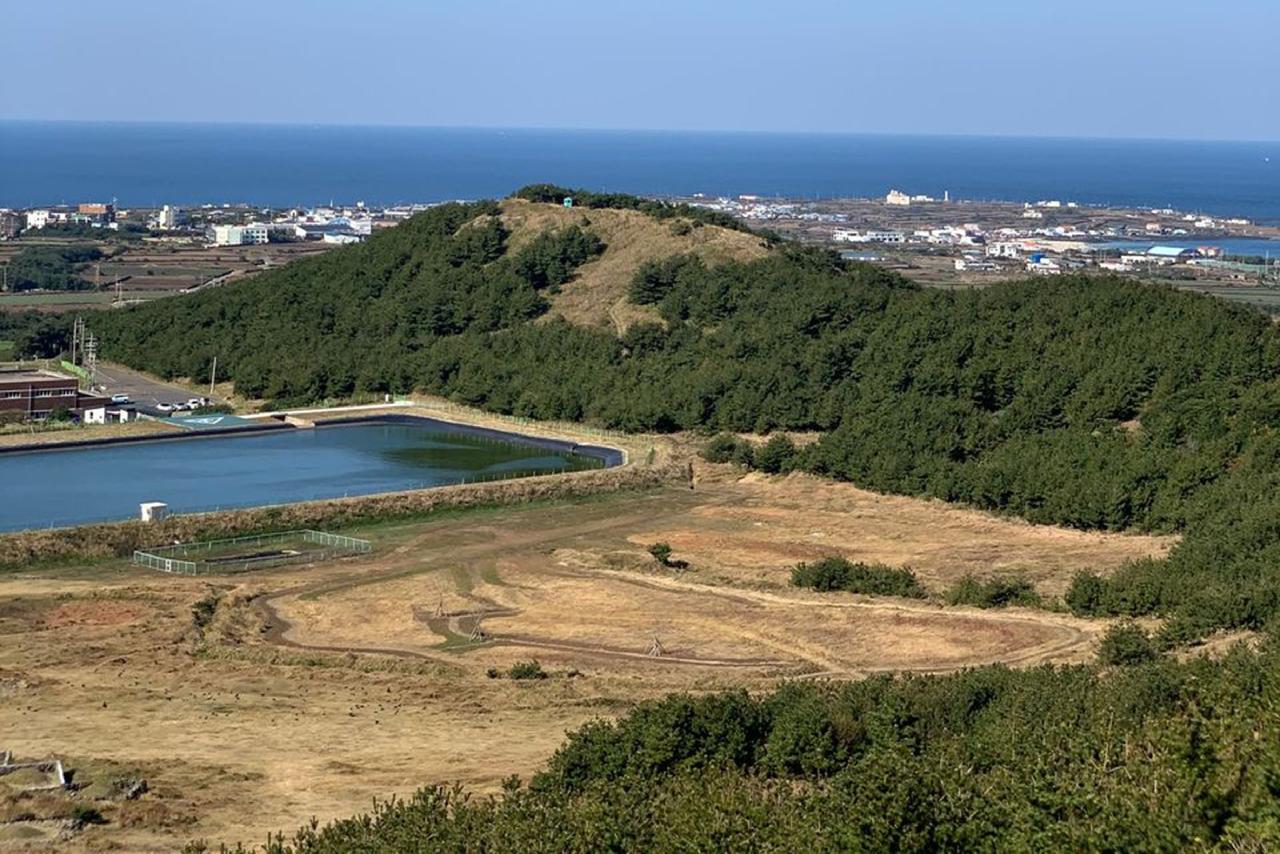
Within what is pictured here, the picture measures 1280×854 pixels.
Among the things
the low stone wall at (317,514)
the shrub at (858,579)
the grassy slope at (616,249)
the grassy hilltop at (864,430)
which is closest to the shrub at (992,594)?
the shrub at (858,579)

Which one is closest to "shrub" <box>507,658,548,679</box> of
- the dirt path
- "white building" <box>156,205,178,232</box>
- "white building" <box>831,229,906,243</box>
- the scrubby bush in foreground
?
the dirt path

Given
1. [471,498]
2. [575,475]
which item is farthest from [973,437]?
[471,498]

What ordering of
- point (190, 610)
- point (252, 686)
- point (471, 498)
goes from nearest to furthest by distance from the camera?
point (252, 686), point (190, 610), point (471, 498)

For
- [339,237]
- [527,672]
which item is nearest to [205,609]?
[527,672]

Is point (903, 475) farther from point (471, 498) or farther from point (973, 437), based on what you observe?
point (471, 498)

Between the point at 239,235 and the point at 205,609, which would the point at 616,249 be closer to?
the point at 205,609
